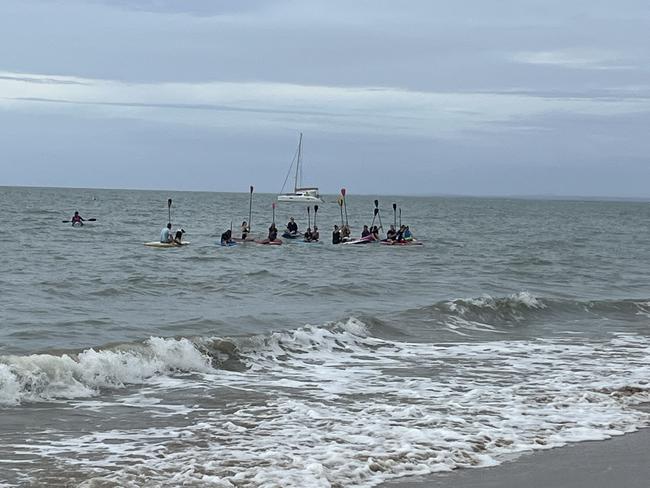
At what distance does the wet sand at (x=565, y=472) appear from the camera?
8.56 metres

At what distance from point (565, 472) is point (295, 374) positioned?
Answer: 6.22 meters

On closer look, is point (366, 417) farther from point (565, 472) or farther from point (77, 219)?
point (77, 219)

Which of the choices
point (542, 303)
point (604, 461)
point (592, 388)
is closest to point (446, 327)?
point (542, 303)

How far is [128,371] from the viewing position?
1385 cm

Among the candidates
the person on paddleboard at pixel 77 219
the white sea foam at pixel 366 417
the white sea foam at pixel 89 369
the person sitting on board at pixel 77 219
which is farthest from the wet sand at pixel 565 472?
the person sitting on board at pixel 77 219

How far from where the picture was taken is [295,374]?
14.5 metres

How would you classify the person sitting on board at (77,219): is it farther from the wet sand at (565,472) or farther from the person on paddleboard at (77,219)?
the wet sand at (565,472)

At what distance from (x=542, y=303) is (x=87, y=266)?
56.0 feet

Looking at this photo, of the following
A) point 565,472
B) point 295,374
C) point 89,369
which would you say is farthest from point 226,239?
point 565,472

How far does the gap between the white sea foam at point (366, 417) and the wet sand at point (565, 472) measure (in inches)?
9.8

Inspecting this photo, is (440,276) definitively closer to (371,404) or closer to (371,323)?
(371,323)

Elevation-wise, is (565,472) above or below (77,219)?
above

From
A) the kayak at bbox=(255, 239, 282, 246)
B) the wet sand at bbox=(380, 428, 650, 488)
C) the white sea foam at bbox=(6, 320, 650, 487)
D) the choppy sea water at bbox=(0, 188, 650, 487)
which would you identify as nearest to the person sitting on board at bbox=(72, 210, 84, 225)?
the kayak at bbox=(255, 239, 282, 246)

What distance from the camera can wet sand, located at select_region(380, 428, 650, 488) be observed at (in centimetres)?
856
